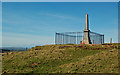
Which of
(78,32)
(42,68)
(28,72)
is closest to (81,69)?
(42,68)

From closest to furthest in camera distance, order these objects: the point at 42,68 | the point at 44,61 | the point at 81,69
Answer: the point at 81,69 < the point at 42,68 < the point at 44,61

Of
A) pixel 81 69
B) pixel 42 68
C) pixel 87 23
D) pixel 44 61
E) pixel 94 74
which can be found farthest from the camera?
pixel 87 23

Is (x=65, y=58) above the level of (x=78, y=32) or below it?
below

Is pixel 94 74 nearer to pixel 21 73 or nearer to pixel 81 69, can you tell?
pixel 81 69

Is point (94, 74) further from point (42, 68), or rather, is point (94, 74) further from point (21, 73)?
point (21, 73)

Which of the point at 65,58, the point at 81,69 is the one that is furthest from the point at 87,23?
the point at 81,69

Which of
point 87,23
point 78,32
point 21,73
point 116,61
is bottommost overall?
point 21,73

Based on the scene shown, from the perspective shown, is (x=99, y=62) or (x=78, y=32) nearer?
(x=99, y=62)

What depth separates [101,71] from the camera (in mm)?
11570

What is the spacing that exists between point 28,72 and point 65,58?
5.26 metres

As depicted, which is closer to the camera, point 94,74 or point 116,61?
point 94,74

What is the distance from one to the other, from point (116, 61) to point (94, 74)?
421 cm

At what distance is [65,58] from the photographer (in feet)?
55.2

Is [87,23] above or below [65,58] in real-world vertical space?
above
